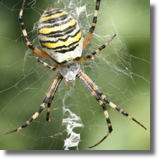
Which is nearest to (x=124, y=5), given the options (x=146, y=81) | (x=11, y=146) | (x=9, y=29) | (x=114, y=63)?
(x=114, y=63)

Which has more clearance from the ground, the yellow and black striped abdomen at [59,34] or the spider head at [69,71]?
the yellow and black striped abdomen at [59,34]

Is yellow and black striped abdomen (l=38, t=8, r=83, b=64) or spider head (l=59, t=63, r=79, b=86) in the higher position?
yellow and black striped abdomen (l=38, t=8, r=83, b=64)

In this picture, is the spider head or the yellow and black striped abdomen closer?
the yellow and black striped abdomen

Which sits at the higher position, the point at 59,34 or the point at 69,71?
the point at 59,34

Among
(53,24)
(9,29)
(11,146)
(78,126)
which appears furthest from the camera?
(78,126)

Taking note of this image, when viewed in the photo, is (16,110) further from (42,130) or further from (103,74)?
(103,74)

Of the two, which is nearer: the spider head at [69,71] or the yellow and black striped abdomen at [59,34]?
the yellow and black striped abdomen at [59,34]

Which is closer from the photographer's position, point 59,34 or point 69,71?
point 59,34

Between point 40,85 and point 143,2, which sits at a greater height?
point 143,2
